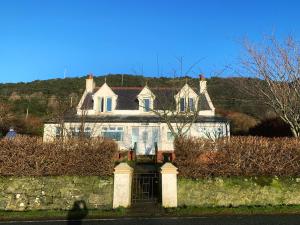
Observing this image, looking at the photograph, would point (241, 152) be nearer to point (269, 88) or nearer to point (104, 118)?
point (269, 88)

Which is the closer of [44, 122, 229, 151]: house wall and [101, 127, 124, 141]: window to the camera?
[44, 122, 229, 151]: house wall

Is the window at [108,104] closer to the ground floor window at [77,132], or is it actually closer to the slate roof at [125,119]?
the slate roof at [125,119]

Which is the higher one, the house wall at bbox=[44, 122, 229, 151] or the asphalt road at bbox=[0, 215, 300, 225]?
the house wall at bbox=[44, 122, 229, 151]

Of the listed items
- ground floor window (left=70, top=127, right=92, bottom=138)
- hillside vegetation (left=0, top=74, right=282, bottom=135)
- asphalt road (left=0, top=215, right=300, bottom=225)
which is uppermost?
hillside vegetation (left=0, top=74, right=282, bottom=135)

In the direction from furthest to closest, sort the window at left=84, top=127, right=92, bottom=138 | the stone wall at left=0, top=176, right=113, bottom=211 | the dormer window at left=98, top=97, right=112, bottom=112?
the dormer window at left=98, top=97, right=112, bottom=112
the window at left=84, top=127, right=92, bottom=138
the stone wall at left=0, top=176, right=113, bottom=211

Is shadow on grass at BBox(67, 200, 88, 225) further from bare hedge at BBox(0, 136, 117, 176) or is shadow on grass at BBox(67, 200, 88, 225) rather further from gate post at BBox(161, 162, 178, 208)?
gate post at BBox(161, 162, 178, 208)

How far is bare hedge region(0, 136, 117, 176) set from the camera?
43.5ft

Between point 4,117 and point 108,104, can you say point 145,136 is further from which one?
point 4,117

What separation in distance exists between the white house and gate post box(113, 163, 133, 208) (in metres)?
15.5

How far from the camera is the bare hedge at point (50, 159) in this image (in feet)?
43.5

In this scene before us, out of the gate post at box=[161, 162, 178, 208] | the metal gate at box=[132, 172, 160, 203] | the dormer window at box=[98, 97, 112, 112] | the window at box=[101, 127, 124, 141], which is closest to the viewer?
the gate post at box=[161, 162, 178, 208]

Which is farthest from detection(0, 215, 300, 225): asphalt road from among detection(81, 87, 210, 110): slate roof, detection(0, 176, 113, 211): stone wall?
detection(81, 87, 210, 110): slate roof

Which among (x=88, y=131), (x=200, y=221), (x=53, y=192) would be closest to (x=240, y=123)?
(x=88, y=131)

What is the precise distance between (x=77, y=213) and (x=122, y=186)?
1.86 m
